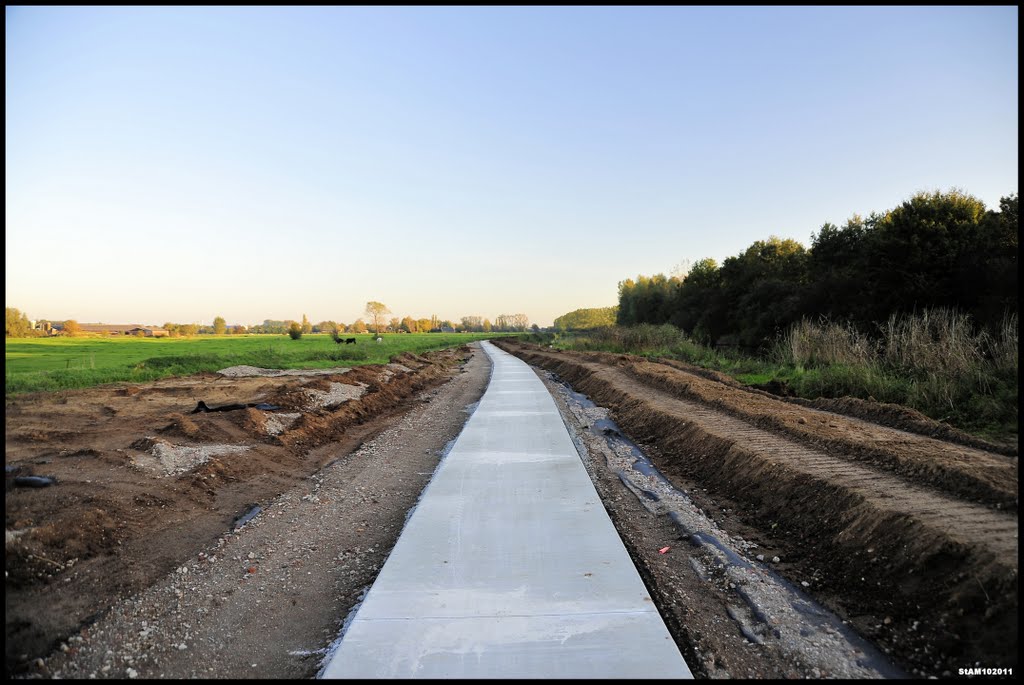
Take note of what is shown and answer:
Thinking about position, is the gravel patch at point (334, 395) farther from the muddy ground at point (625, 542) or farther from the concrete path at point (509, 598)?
the concrete path at point (509, 598)

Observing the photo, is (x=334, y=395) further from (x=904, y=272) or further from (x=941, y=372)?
(x=904, y=272)

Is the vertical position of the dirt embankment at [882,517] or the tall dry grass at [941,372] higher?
the tall dry grass at [941,372]

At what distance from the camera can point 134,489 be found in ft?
20.4

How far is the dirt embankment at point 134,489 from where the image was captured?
13.5 feet

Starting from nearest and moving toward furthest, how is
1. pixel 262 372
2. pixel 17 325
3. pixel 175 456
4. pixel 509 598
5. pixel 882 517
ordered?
pixel 509 598 < pixel 882 517 < pixel 175 456 < pixel 262 372 < pixel 17 325

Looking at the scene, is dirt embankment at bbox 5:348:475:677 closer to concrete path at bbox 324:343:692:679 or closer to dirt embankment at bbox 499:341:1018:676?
concrete path at bbox 324:343:692:679

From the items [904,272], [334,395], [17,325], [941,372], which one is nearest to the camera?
[941,372]

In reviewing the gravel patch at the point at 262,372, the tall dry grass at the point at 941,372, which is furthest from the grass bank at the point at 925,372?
the gravel patch at the point at 262,372

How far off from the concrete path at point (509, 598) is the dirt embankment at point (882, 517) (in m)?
1.52

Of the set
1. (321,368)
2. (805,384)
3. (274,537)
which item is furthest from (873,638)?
(321,368)

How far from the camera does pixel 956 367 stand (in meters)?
10.3

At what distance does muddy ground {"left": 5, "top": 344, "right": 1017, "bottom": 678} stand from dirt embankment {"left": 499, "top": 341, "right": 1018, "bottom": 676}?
0.02 m

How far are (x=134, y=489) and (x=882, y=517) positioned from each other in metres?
7.51

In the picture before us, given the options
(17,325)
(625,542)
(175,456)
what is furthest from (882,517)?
(17,325)
